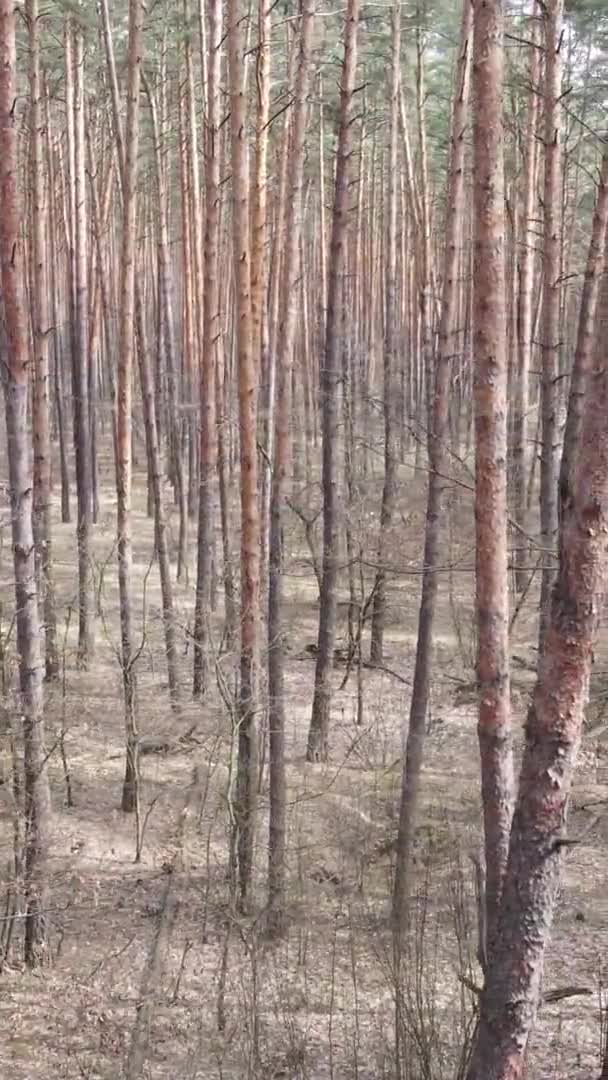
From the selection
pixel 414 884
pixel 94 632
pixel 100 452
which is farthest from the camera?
pixel 100 452

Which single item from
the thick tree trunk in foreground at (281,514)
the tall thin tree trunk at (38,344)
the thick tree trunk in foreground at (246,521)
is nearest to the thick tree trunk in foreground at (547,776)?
the thick tree trunk in foreground at (246,521)

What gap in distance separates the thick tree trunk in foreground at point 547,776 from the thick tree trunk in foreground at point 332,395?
17.3ft

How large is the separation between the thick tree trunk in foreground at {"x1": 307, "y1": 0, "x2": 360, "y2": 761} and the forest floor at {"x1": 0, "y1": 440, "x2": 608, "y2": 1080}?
0.62m

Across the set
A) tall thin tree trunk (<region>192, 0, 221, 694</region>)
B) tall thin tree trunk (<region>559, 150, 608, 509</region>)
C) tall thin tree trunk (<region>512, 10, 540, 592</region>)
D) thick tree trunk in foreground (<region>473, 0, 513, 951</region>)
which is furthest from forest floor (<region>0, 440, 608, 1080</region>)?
tall thin tree trunk (<region>559, 150, 608, 509</region>)

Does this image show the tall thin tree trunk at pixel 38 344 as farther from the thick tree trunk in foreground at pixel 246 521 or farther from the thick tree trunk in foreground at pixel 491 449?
the thick tree trunk in foreground at pixel 491 449

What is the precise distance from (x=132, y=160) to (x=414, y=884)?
23.2 ft

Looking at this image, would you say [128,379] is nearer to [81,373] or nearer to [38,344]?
[38,344]

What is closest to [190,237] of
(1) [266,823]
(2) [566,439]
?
(2) [566,439]

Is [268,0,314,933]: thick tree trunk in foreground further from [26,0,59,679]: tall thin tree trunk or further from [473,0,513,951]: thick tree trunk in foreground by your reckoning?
[473,0,513,951]: thick tree trunk in foreground

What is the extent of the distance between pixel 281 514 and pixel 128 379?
2556 millimetres

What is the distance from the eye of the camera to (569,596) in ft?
11.4

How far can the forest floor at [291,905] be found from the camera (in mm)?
6324

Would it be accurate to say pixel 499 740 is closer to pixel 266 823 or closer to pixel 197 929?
pixel 197 929

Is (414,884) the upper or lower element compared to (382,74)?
lower
